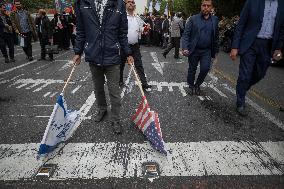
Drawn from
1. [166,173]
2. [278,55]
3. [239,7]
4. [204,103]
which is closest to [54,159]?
[166,173]

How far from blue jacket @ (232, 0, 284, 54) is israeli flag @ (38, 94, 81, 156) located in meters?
3.05

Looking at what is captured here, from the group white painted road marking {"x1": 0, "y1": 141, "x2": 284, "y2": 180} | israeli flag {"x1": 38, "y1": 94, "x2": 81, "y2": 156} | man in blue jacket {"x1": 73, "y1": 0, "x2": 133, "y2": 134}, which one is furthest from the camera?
man in blue jacket {"x1": 73, "y1": 0, "x2": 133, "y2": 134}


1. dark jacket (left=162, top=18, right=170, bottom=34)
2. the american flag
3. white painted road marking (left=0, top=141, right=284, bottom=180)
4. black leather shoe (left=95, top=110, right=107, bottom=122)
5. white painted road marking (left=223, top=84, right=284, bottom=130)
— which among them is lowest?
white painted road marking (left=223, top=84, right=284, bottom=130)

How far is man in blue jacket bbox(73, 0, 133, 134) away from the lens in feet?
14.1

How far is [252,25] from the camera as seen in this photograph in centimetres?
532

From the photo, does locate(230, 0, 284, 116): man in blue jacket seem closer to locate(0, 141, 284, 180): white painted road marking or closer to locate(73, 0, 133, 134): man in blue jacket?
locate(0, 141, 284, 180): white painted road marking

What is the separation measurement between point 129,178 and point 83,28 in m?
2.26

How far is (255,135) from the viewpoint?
15.1 ft

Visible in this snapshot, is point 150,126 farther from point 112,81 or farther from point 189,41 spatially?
point 189,41

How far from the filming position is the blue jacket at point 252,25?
520 centimetres

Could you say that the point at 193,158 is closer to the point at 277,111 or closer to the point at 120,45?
the point at 120,45

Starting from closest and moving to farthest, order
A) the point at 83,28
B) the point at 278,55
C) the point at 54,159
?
the point at 54,159 < the point at 83,28 < the point at 278,55

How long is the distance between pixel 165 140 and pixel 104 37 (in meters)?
1.63

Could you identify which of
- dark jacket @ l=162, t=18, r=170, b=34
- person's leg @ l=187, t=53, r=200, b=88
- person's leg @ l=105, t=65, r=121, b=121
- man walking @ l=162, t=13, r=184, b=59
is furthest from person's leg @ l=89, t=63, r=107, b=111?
dark jacket @ l=162, t=18, r=170, b=34
